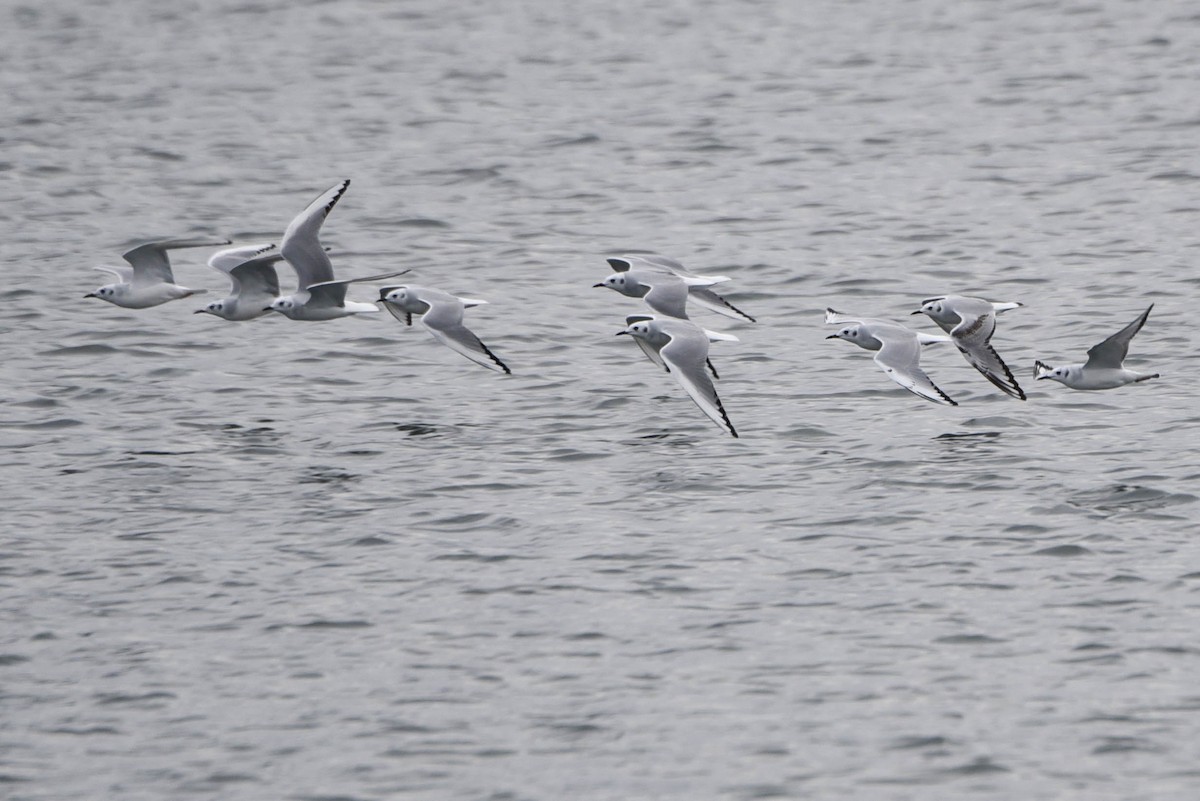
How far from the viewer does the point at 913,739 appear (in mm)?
13891

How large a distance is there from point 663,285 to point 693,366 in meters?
2.23

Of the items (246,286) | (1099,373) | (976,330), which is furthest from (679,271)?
(1099,373)

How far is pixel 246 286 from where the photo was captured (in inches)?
856

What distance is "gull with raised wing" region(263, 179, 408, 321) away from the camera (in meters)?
21.0

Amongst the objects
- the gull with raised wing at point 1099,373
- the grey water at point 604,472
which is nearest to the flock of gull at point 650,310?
the gull with raised wing at point 1099,373

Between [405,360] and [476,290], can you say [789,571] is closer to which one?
[405,360]

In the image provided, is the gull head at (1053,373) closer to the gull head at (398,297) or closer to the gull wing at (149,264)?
the gull head at (398,297)

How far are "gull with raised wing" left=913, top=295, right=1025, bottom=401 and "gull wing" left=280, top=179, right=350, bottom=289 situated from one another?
248 inches

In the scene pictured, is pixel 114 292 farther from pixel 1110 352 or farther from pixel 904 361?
pixel 1110 352

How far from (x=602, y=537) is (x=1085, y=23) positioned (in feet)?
92.4

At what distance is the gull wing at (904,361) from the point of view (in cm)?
1875

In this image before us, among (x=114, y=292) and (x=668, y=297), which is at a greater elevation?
(x=668, y=297)

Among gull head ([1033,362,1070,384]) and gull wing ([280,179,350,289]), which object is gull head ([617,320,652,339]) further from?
gull head ([1033,362,1070,384])

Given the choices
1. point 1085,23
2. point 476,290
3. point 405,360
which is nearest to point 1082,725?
point 405,360
